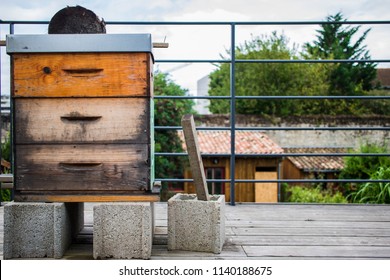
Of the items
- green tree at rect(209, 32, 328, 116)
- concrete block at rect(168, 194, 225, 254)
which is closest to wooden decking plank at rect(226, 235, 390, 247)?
concrete block at rect(168, 194, 225, 254)

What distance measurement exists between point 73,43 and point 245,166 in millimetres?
13644

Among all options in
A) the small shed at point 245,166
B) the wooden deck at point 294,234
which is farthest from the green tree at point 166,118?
the wooden deck at point 294,234

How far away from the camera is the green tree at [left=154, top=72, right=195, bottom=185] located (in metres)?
11.9

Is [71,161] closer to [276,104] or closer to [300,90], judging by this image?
[276,104]

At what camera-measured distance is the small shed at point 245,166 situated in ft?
49.4

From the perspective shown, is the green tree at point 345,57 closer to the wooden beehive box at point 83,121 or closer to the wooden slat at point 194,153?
the wooden slat at point 194,153

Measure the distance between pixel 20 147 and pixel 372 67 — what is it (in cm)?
2397

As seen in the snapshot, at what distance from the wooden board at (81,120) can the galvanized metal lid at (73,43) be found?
20cm

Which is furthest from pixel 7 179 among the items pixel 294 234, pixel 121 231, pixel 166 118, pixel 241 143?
pixel 241 143

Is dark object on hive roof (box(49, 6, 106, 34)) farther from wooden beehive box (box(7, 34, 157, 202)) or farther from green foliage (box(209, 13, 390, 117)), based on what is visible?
green foliage (box(209, 13, 390, 117))

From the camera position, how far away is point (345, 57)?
2403cm

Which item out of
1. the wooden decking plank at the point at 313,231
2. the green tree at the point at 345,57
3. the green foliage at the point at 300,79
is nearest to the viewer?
the wooden decking plank at the point at 313,231

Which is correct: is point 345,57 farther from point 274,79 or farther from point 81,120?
point 81,120
